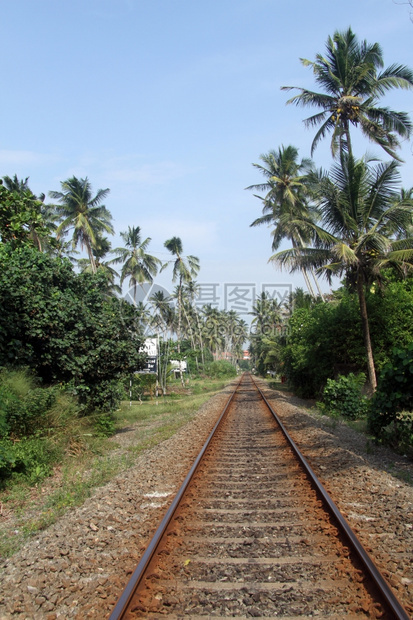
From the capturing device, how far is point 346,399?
1495 cm

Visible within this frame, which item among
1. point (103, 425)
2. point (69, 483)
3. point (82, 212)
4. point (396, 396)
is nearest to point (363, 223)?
point (396, 396)

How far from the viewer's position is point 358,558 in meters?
4.03

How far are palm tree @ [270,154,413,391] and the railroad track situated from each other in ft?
32.8

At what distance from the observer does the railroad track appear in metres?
3.40

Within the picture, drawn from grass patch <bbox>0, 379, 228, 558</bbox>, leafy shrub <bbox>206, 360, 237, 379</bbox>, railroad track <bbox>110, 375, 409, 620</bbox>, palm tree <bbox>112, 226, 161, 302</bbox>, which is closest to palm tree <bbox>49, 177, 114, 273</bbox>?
palm tree <bbox>112, 226, 161, 302</bbox>

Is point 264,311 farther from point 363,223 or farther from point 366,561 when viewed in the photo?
point 366,561

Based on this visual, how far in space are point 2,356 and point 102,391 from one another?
367 cm

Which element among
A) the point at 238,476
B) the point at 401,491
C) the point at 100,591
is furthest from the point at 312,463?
the point at 100,591

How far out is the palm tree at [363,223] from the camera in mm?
14914

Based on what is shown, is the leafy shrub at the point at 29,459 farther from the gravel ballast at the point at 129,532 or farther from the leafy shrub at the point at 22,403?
the gravel ballast at the point at 129,532

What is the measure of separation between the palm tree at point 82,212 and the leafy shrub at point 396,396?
2476 centimetres

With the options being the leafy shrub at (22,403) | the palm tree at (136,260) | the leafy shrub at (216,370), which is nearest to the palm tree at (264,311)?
the leafy shrub at (216,370)

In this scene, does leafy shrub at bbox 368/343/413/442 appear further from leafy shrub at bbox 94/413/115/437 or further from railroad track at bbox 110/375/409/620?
leafy shrub at bbox 94/413/115/437

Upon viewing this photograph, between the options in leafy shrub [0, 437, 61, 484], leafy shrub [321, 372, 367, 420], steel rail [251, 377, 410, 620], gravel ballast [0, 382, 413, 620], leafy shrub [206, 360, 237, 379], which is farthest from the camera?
leafy shrub [206, 360, 237, 379]
